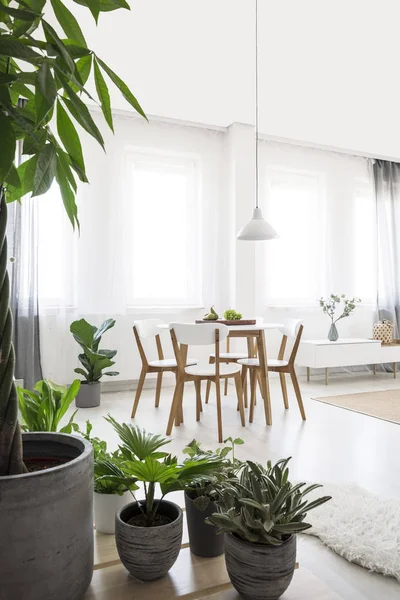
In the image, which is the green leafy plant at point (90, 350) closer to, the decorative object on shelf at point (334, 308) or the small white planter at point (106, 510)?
the decorative object on shelf at point (334, 308)

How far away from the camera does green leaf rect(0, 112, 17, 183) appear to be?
455 millimetres

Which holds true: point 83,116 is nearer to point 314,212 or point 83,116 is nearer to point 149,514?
point 149,514

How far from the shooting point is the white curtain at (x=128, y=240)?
477 cm

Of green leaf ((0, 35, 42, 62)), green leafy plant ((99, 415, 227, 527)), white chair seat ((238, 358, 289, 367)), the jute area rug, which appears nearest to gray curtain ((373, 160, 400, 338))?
the jute area rug

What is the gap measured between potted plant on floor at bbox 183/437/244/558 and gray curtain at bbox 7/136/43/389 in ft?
12.4

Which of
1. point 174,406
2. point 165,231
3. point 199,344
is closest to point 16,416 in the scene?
point 199,344

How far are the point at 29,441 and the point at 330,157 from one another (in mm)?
6175

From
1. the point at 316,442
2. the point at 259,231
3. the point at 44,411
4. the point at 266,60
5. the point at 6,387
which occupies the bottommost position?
the point at 316,442

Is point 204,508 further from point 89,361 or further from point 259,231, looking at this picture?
point 89,361

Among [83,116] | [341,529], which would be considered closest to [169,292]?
Result: [341,529]

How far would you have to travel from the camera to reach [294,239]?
604 cm

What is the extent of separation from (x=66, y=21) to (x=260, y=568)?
832 millimetres

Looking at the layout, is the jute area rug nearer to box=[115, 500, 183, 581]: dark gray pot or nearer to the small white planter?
the small white planter

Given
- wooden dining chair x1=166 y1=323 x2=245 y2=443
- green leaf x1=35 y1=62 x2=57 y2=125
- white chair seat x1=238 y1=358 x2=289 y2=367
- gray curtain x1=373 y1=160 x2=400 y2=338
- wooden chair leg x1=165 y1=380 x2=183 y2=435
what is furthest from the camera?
gray curtain x1=373 y1=160 x2=400 y2=338
